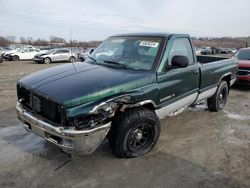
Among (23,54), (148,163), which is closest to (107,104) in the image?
(148,163)

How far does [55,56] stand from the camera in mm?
23812

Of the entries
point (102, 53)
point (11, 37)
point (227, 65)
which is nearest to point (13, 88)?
point (102, 53)

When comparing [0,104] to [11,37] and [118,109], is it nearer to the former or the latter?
[118,109]

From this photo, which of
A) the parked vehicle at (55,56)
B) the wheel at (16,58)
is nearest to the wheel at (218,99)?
the parked vehicle at (55,56)

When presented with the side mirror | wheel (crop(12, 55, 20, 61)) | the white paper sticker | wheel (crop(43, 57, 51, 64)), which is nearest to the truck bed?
the side mirror

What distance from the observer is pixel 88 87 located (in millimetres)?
3453

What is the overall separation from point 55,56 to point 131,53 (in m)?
20.5

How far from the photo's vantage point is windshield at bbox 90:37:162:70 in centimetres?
434

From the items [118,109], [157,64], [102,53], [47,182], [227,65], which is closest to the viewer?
[47,182]

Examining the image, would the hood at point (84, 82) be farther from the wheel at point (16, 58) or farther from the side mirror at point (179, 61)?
the wheel at point (16, 58)

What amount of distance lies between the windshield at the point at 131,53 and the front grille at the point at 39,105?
4.54 ft

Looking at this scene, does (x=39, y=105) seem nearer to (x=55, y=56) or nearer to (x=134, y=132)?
(x=134, y=132)

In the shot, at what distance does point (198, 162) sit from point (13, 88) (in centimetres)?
771

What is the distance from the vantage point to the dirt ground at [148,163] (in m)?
3.44
